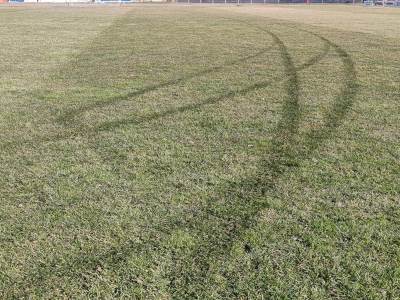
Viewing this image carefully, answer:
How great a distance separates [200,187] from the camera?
12.7 feet

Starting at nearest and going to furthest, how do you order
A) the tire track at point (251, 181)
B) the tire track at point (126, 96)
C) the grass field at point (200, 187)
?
the grass field at point (200, 187)
the tire track at point (251, 181)
the tire track at point (126, 96)

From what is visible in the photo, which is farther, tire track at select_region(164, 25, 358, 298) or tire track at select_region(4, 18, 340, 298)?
tire track at select_region(4, 18, 340, 298)

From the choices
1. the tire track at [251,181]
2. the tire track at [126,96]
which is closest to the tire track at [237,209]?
the tire track at [251,181]

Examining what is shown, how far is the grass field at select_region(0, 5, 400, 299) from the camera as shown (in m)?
2.72

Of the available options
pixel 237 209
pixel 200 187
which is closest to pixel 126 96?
pixel 200 187

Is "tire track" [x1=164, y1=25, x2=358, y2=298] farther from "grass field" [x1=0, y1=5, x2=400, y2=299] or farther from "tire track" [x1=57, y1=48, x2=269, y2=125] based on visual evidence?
"tire track" [x1=57, y1=48, x2=269, y2=125]

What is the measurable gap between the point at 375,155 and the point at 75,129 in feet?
11.6

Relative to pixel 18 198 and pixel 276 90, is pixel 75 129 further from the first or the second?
pixel 276 90

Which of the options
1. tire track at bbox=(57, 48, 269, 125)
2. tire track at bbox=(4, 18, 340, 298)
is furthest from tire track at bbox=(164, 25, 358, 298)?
tire track at bbox=(57, 48, 269, 125)

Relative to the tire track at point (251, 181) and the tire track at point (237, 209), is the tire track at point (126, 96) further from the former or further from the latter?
the tire track at point (237, 209)

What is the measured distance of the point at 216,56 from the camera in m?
11.0

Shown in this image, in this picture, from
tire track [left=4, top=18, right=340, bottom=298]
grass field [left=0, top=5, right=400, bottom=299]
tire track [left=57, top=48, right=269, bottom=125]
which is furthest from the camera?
tire track [left=57, top=48, right=269, bottom=125]

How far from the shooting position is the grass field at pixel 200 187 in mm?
2719

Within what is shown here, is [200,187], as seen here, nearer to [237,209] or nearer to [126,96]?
[237,209]
